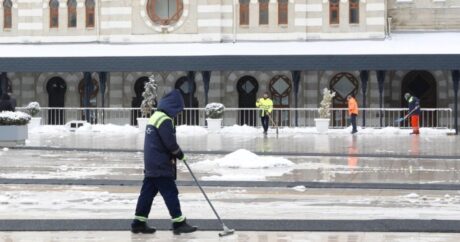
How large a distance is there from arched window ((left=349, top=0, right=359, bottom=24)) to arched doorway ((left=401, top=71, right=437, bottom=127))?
11.9ft

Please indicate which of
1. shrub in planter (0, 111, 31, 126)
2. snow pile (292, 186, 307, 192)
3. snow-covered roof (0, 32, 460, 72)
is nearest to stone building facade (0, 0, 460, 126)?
snow-covered roof (0, 32, 460, 72)

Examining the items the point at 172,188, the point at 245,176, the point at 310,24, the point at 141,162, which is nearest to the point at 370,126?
the point at 310,24

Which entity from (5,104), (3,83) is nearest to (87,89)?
(3,83)

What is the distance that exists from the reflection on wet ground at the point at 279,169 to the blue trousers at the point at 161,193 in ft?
20.6

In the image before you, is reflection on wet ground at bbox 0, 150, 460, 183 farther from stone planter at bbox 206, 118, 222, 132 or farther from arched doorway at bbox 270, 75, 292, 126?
arched doorway at bbox 270, 75, 292, 126

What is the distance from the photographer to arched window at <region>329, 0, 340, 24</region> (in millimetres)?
41375

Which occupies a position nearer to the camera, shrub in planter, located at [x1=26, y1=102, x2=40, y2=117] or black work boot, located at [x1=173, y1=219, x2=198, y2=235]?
black work boot, located at [x1=173, y1=219, x2=198, y2=235]

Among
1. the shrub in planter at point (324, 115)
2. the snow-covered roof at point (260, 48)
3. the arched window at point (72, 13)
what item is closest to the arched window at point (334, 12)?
the snow-covered roof at point (260, 48)

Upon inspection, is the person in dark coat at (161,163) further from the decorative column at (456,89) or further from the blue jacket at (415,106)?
the decorative column at (456,89)

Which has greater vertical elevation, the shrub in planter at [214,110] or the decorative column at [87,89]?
the decorative column at [87,89]

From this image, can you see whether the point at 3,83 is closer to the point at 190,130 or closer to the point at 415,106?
the point at 190,130

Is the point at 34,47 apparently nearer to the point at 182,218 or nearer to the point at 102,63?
the point at 102,63

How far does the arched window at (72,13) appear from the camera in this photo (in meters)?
43.6

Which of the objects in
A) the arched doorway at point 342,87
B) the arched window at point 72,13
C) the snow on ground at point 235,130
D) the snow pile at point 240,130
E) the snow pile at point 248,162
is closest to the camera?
the snow pile at point 248,162
